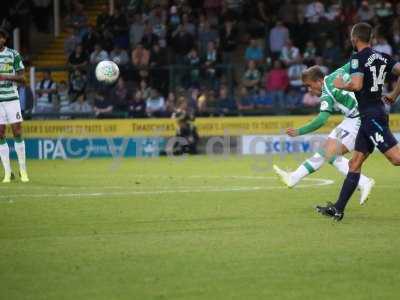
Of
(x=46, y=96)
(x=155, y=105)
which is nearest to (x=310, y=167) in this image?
(x=155, y=105)

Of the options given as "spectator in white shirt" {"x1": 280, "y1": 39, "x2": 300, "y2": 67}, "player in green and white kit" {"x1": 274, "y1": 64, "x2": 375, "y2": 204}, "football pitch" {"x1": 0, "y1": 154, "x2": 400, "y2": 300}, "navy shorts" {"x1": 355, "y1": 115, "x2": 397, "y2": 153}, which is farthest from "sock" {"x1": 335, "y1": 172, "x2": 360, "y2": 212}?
"spectator in white shirt" {"x1": 280, "y1": 39, "x2": 300, "y2": 67}

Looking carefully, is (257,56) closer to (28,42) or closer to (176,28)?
(176,28)

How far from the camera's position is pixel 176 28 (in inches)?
1153

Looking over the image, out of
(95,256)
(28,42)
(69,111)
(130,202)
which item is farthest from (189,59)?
(95,256)

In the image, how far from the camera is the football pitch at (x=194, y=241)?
7840mm

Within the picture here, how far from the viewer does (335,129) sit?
13430 millimetres

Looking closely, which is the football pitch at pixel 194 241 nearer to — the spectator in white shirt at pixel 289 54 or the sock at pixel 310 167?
the sock at pixel 310 167

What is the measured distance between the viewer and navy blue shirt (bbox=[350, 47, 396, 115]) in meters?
11.5

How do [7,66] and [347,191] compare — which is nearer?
[347,191]

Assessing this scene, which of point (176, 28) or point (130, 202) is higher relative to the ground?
point (176, 28)

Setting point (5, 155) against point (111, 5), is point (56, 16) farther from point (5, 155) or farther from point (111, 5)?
point (5, 155)

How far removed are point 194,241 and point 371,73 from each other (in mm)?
3007

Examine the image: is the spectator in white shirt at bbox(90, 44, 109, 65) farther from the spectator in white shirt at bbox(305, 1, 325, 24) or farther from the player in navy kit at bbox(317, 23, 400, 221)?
the player in navy kit at bbox(317, 23, 400, 221)

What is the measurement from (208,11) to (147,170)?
10009 millimetres
